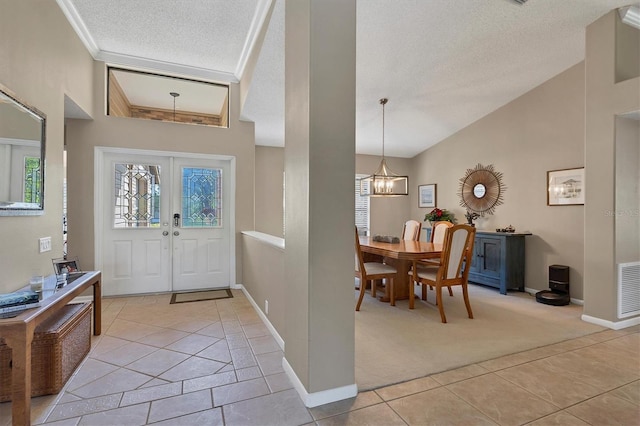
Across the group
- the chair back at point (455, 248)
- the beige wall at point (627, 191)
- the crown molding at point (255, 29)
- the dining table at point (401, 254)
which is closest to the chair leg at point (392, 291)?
the dining table at point (401, 254)

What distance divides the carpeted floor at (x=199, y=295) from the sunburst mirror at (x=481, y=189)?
14.3ft

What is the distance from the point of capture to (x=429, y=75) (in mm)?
4078

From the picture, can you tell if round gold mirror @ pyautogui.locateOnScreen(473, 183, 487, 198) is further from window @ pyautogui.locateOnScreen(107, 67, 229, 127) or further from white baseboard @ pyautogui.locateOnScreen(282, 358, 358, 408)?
white baseboard @ pyautogui.locateOnScreen(282, 358, 358, 408)

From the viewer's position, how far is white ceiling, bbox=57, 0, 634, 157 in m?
3.06

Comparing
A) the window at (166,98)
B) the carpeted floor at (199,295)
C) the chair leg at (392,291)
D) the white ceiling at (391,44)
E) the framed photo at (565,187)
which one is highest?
the white ceiling at (391,44)

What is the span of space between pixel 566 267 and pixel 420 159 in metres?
3.57

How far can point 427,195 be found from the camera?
6613mm

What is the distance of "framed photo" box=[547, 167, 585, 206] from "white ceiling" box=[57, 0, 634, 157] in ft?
4.54

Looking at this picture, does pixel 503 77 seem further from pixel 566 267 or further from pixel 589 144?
pixel 566 267

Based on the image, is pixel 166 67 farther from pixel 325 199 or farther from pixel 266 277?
pixel 325 199

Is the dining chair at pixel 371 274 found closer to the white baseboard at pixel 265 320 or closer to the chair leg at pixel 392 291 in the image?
the chair leg at pixel 392 291

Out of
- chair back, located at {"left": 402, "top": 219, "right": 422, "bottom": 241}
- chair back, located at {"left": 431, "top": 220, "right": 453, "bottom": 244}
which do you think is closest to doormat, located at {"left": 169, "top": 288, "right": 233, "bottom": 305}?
chair back, located at {"left": 402, "top": 219, "right": 422, "bottom": 241}

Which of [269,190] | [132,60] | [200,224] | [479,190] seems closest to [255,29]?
[132,60]

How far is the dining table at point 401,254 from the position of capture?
343 centimetres
